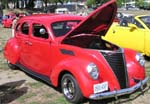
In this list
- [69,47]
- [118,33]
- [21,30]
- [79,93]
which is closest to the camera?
[79,93]

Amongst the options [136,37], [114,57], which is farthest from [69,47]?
[136,37]

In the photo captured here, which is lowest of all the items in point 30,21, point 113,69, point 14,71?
point 14,71

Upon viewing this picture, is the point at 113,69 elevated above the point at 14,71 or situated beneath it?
elevated above

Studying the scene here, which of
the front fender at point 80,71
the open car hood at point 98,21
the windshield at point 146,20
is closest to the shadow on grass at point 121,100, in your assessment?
the front fender at point 80,71

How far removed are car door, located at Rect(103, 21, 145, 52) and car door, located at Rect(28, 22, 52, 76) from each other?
11.9 ft

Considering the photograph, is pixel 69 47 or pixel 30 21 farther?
pixel 30 21

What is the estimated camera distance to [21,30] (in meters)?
8.95

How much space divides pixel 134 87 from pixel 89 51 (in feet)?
3.54

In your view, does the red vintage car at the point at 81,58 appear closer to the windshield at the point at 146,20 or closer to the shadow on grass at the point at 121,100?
the shadow on grass at the point at 121,100

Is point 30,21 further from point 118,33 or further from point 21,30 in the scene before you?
point 118,33

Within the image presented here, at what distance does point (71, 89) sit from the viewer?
6688 mm

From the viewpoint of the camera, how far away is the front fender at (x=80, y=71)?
6.13 m

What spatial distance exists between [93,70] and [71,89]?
2.38 feet

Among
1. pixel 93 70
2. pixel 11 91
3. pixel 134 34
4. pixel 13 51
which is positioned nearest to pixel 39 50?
pixel 11 91
